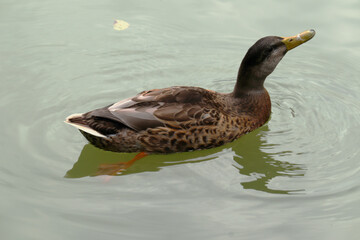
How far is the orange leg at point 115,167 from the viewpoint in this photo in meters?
5.86

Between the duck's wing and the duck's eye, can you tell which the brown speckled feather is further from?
the duck's eye

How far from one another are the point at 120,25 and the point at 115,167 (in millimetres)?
3375

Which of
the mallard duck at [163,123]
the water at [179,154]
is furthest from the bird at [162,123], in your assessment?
the water at [179,154]

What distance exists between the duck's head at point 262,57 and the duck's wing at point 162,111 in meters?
0.70

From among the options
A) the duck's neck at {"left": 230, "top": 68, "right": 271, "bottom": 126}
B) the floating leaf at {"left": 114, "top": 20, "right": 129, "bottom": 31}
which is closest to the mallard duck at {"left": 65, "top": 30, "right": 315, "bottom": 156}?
the duck's neck at {"left": 230, "top": 68, "right": 271, "bottom": 126}

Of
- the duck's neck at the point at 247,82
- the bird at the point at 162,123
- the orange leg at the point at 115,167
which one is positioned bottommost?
the orange leg at the point at 115,167

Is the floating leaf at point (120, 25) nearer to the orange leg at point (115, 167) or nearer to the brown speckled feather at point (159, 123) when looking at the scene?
the brown speckled feather at point (159, 123)

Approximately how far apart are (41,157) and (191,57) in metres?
2.99

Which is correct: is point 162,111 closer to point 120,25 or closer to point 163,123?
point 163,123

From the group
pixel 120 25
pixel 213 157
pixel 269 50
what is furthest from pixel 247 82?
pixel 120 25

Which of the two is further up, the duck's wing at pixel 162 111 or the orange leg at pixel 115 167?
the duck's wing at pixel 162 111

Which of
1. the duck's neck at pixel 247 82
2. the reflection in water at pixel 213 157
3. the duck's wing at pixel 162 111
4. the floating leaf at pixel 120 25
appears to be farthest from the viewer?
the floating leaf at pixel 120 25

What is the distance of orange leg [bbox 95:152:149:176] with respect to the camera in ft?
19.2

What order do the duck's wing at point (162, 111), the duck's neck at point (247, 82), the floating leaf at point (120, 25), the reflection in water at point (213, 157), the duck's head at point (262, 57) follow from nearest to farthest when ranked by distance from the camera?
the reflection in water at point (213, 157)
the duck's wing at point (162, 111)
the duck's head at point (262, 57)
the duck's neck at point (247, 82)
the floating leaf at point (120, 25)
